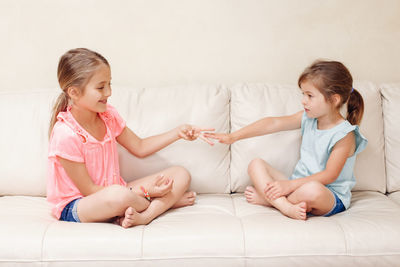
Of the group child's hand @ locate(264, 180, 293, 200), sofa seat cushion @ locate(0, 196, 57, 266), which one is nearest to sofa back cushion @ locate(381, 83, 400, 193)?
child's hand @ locate(264, 180, 293, 200)

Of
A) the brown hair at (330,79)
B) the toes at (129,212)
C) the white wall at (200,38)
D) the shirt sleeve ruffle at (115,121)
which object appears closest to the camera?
the toes at (129,212)

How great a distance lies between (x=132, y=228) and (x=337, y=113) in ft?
3.46

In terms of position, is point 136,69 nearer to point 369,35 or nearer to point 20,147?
point 20,147

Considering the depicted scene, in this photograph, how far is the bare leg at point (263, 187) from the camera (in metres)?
1.62

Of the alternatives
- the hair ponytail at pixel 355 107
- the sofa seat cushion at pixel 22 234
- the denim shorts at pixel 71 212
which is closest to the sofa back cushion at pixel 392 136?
the hair ponytail at pixel 355 107

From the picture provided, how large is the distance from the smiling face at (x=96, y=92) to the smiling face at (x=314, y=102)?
2.85ft

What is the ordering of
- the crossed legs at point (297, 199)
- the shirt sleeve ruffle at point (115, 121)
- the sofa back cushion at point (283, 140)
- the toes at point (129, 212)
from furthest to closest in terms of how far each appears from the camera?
the sofa back cushion at point (283, 140) → the shirt sleeve ruffle at point (115, 121) → the crossed legs at point (297, 199) → the toes at point (129, 212)

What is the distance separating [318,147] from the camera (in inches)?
73.5

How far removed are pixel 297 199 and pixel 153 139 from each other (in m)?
0.72

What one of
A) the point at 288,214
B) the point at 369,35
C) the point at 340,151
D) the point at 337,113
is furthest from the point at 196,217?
the point at 369,35

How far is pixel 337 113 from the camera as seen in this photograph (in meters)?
1.88

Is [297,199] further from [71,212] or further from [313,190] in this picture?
[71,212]

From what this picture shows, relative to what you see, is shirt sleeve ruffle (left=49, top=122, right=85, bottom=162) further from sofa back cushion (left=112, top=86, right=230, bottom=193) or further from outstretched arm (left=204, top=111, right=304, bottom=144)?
outstretched arm (left=204, top=111, right=304, bottom=144)

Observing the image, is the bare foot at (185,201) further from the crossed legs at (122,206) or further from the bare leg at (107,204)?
the bare leg at (107,204)
